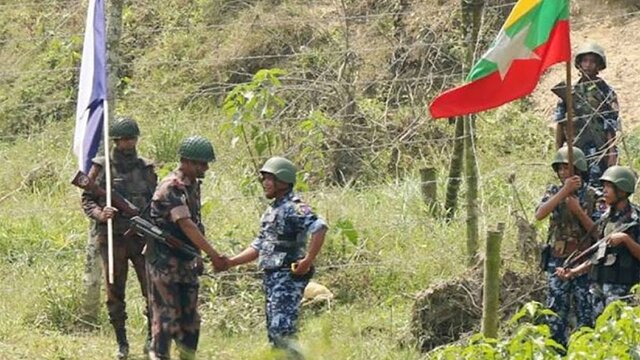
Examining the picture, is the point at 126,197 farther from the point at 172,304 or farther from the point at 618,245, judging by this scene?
the point at 618,245

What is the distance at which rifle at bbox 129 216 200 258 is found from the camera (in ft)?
26.0

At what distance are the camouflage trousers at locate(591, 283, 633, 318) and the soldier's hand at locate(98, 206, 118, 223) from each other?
9.13ft

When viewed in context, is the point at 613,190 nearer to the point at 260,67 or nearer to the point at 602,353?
the point at 602,353

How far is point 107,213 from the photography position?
8.05m

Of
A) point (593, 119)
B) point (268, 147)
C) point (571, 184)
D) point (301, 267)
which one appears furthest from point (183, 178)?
point (593, 119)

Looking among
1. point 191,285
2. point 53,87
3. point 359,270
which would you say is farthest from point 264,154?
point 53,87

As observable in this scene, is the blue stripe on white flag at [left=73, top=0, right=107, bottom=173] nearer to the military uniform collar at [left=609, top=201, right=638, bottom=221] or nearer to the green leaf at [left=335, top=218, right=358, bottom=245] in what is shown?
the green leaf at [left=335, top=218, right=358, bottom=245]

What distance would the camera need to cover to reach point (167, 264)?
8055 millimetres

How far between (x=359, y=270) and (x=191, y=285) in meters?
2.14

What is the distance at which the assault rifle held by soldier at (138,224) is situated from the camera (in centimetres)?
792

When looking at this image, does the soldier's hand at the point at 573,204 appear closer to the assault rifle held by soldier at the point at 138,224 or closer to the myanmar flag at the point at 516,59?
the myanmar flag at the point at 516,59

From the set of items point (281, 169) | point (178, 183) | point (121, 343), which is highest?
point (281, 169)

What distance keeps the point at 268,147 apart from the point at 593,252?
3.38 metres

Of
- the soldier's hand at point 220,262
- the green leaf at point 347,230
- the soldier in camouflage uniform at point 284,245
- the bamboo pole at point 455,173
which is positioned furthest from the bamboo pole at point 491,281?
the green leaf at point 347,230
